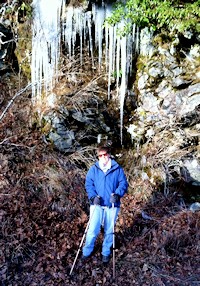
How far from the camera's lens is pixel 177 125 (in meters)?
7.56

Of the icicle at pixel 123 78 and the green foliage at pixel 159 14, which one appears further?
the icicle at pixel 123 78

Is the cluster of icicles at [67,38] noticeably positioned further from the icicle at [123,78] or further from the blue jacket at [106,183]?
the blue jacket at [106,183]

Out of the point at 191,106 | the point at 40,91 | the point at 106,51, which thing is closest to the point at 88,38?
the point at 106,51

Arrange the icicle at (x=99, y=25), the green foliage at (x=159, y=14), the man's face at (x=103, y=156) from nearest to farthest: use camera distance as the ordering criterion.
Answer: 1. the man's face at (x=103, y=156)
2. the green foliage at (x=159, y=14)
3. the icicle at (x=99, y=25)

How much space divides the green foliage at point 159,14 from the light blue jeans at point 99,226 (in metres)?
4.49

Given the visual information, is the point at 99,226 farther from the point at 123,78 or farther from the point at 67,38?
the point at 67,38

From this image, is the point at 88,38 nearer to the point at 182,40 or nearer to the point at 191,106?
the point at 182,40

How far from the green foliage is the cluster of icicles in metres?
0.42

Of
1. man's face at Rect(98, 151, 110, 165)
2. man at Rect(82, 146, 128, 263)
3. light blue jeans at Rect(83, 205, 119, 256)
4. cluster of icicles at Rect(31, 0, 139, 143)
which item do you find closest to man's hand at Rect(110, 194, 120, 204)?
man at Rect(82, 146, 128, 263)

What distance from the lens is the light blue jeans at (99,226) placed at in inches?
196

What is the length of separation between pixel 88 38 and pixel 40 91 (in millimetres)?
1855

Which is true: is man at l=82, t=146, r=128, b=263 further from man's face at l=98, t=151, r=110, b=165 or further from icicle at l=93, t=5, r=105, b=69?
icicle at l=93, t=5, r=105, b=69

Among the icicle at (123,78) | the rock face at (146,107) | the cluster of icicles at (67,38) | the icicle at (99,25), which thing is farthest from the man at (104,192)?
the icicle at (99,25)

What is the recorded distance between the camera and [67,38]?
8211 millimetres
